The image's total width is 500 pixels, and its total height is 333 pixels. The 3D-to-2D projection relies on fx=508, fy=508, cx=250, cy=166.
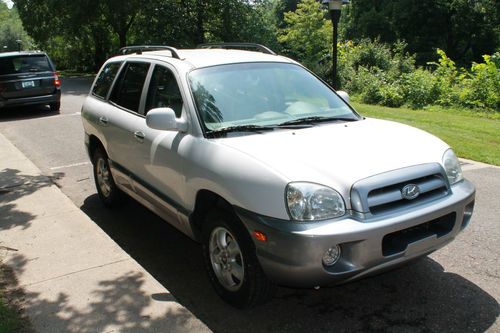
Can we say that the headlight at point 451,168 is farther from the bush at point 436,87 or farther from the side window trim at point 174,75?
the bush at point 436,87

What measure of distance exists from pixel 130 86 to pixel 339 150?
265 cm

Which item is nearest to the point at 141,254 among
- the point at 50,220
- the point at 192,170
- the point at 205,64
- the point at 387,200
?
the point at 50,220

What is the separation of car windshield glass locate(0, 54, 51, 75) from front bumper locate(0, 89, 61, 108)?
76 cm

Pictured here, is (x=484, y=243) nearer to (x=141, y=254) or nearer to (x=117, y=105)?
(x=141, y=254)

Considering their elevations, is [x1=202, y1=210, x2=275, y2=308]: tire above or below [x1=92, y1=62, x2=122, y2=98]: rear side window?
below

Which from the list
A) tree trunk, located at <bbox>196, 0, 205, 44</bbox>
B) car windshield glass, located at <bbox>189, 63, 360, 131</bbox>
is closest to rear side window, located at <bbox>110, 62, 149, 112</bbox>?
car windshield glass, located at <bbox>189, 63, 360, 131</bbox>

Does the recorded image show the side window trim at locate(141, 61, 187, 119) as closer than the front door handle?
Yes

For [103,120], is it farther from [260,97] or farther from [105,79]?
[260,97]

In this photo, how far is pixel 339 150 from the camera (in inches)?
134

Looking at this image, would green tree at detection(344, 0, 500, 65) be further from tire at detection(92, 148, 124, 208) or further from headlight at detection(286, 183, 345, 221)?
headlight at detection(286, 183, 345, 221)

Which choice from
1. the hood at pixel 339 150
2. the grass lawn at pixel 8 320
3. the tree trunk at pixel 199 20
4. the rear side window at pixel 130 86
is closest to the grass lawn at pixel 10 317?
the grass lawn at pixel 8 320

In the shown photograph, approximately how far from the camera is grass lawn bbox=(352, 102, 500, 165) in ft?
27.5

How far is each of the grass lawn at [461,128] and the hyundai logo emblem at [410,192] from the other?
16.8 feet

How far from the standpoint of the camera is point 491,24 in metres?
48.2
